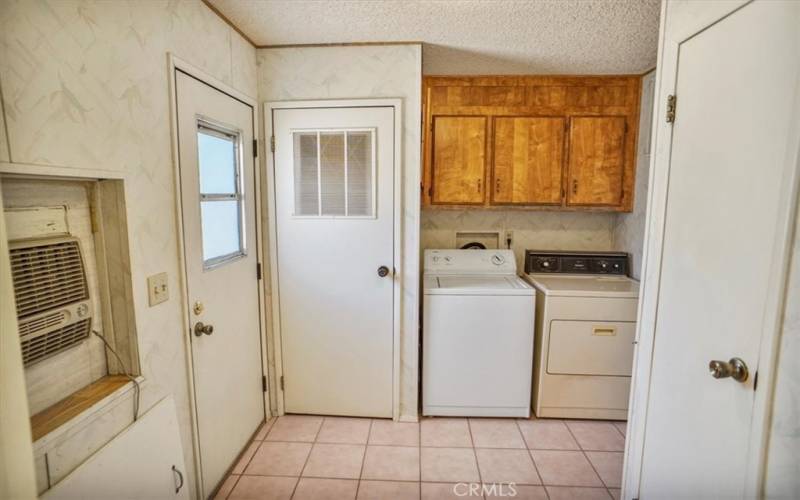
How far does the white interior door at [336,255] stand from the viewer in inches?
86.3

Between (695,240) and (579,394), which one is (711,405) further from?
(579,394)

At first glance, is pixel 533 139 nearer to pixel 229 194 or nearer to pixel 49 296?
pixel 229 194

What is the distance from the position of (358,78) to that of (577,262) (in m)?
2.03

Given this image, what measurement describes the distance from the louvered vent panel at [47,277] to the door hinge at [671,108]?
200cm

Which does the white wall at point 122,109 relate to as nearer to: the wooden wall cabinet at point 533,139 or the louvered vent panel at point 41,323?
the louvered vent panel at point 41,323

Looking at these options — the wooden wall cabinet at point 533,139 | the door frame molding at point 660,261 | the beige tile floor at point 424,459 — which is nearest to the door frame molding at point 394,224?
the beige tile floor at point 424,459

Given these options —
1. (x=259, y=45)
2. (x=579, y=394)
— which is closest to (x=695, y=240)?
(x=579, y=394)

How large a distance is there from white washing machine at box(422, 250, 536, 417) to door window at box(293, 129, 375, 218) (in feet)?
2.36

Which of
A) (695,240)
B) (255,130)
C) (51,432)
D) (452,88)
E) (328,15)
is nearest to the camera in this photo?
(51,432)

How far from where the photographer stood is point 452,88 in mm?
2596

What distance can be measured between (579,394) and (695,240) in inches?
61.6

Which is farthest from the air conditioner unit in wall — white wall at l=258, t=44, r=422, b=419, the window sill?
white wall at l=258, t=44, r=422, b=419

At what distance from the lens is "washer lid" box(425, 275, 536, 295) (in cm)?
232

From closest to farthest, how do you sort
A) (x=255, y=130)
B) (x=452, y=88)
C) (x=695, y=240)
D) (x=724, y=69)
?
(x=724, y=69), (x=695, y=240), (x=255, y=130), (x=452, y=88)
